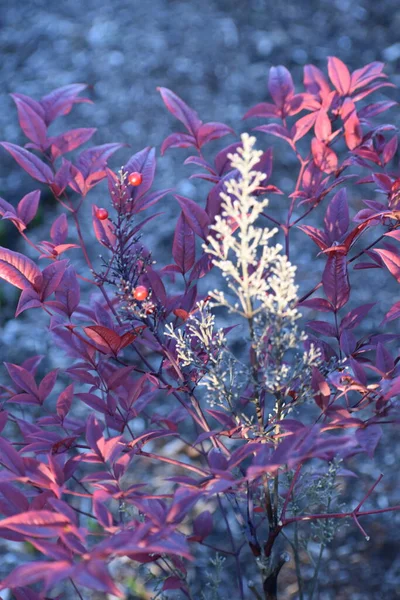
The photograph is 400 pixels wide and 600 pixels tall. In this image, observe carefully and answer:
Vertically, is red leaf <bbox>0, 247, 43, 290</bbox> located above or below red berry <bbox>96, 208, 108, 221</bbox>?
below

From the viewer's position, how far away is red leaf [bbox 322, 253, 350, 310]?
4.02 feet

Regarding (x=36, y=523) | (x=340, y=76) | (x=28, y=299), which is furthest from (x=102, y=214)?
A: (x=340, y=76)

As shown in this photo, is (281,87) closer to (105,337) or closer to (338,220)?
(338,220)

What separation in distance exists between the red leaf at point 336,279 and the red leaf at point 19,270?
52 centimetres

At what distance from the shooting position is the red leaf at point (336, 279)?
1227mm

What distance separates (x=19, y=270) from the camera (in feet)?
3.91

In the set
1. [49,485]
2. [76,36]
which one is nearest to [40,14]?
[76,36]

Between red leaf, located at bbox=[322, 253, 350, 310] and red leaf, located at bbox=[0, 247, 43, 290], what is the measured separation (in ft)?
1.72

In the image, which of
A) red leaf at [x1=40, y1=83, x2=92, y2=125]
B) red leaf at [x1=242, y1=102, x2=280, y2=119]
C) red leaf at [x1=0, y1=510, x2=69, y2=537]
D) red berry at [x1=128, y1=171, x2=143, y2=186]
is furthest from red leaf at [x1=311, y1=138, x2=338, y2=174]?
red leaf at [x1=0, y1=510, x2=69, y2=537]

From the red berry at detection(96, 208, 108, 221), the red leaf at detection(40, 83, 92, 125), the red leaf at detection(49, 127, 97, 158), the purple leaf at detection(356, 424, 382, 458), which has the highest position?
the red leaf at detection(40, 83, 92, 125)

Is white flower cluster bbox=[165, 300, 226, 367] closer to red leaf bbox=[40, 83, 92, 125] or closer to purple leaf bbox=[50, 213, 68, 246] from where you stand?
purple leaf bbox=[50, 213, 68, 246]

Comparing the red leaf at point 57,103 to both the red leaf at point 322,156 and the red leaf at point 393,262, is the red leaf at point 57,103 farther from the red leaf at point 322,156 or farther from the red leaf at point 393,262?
the red leaf at point 393,262

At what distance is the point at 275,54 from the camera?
399 centimetres

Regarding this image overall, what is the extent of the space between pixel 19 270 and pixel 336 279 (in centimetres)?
58
